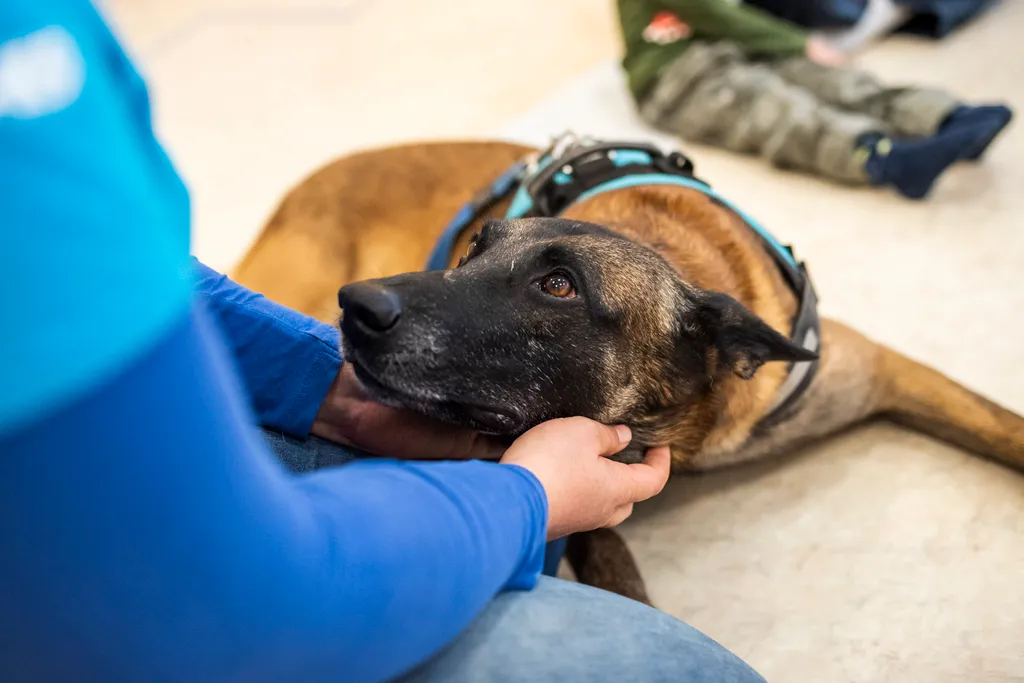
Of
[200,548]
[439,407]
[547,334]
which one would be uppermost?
[200,548]

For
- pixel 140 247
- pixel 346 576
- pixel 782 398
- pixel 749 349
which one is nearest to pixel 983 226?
pixel 782 398

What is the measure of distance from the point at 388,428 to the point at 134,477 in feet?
2.90

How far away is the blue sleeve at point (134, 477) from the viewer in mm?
497

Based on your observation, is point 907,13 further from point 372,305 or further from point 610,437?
point 372,305

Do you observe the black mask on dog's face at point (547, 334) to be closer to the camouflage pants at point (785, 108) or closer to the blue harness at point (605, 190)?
the blue harness at point (605, 190)

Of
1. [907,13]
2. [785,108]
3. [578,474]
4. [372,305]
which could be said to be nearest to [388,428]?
[372,305]

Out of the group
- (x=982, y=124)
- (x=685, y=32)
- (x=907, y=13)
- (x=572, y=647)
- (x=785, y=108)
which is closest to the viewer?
(x=572, y=647)

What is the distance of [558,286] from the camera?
1.42m

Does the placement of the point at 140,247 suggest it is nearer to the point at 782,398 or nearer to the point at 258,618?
the point at 258,618

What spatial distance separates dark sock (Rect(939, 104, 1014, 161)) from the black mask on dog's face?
1578mm

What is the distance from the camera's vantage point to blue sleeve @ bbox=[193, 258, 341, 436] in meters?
1.34

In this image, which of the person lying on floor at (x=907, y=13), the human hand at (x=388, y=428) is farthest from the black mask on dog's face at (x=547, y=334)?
the person lying on floor at (x=907, y=13)

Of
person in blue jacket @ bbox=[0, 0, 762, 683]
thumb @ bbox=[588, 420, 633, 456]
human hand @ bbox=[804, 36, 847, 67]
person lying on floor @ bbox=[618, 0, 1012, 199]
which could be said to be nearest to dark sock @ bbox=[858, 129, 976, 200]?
person lying on floor @ bbox=[618, 0, 1012, 199]

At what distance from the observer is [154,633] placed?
2.15 ft
